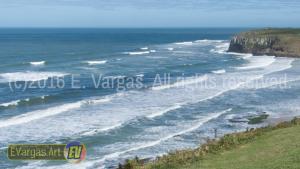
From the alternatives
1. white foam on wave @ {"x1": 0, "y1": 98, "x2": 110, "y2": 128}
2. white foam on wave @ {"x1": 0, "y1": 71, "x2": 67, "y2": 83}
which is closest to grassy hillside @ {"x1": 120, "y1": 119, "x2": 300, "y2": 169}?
white foam on wave @ {"x1": 0, "y1": 98, "x2": 110, "y2": 128}

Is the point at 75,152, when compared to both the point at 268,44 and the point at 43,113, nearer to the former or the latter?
the point at 43,113

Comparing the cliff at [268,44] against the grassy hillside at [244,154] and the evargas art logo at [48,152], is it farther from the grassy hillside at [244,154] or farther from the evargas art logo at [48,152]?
the grassy hillside at [244,154]

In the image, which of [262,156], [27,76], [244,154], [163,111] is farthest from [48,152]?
[27,76]

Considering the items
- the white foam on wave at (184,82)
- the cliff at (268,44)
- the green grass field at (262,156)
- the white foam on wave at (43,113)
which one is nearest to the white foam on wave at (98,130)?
the white foam on wave at (43,113)

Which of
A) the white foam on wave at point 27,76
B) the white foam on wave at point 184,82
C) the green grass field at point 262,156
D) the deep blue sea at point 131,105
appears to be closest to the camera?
the green grass field at point 262,156

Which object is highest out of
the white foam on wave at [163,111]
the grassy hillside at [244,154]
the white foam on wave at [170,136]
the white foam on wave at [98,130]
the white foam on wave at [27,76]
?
the grassy hillside at [244,154]

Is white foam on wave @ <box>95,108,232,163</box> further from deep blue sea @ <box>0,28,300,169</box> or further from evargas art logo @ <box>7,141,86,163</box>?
evargas art logo @ <box>7,141,86,163</box>
